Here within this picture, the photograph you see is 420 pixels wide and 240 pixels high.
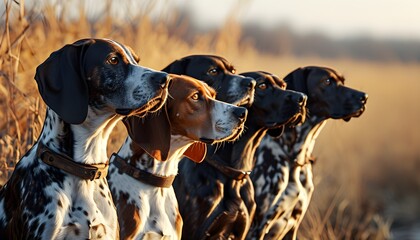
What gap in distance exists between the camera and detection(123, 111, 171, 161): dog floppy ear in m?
6.65

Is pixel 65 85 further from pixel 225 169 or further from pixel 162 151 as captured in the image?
pixel 225 169

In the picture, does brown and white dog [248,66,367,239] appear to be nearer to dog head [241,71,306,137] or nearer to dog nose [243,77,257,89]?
dog head [241,71,306,137]

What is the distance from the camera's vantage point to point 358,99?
8914 mm

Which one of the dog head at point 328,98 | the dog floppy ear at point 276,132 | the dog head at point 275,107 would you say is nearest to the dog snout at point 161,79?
the dog head at point 275,107

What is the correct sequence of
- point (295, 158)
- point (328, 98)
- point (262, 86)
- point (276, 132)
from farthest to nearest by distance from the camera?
point (328, 98) < point (295, 158) < point (276, 132) < point (262, 86)

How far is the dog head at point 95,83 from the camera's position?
5.79 meters

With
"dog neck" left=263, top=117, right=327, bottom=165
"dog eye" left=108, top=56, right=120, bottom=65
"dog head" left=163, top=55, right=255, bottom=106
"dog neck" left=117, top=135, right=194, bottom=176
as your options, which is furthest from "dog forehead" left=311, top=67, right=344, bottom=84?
"dog eye" left=108, top=56, right=120, bottom=65

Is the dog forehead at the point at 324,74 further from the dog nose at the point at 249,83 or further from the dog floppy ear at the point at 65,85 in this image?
the dog floppy ear at the point at 65,85

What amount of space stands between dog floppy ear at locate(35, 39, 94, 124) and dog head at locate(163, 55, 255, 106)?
1881 millimetres

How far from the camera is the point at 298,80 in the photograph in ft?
29.6

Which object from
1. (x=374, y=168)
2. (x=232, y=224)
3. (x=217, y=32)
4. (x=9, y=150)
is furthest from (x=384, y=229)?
(x=374, y=168)

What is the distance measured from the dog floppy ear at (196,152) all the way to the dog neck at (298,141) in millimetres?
1440

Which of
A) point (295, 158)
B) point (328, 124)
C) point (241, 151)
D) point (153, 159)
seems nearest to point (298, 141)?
point (295, 158)

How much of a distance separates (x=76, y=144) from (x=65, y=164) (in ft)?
0.42
